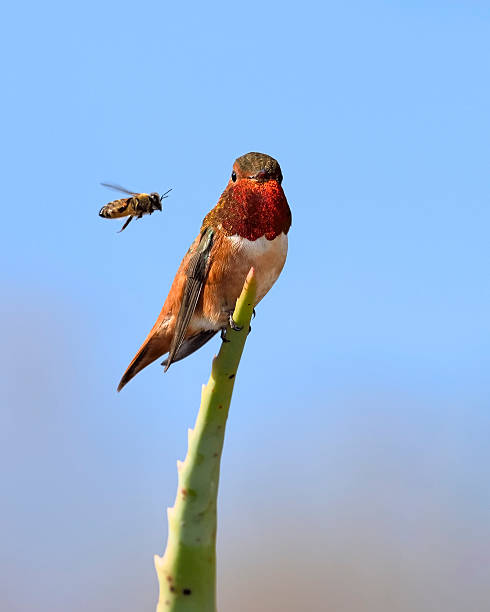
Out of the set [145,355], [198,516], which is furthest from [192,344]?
[198,516]

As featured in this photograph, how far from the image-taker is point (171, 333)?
3654 mm

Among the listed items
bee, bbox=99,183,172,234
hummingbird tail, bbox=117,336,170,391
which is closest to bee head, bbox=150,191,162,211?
bee, bbox=99,183,172,234

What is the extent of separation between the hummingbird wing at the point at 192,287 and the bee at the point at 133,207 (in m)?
0.70

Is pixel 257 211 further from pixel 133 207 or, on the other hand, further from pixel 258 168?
pixel 133 207

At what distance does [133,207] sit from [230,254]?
106 centimetres

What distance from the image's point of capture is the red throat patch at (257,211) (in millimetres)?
3037

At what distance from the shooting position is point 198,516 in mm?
2203

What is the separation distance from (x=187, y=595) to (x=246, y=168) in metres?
1.80

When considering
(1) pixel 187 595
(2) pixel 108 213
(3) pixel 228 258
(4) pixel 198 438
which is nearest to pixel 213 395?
(4) pixel 198 438

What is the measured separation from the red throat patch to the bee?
933mm

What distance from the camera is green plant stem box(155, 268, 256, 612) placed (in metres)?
2.18

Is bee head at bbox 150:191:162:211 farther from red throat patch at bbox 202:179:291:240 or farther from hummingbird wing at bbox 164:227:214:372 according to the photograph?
red throat patch at bbox 202:179:291:240

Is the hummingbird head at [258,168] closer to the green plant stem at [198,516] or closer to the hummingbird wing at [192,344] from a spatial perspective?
the hummingbird wing at [192,344]

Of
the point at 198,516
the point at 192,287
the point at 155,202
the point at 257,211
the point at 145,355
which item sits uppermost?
the point at 155,202
